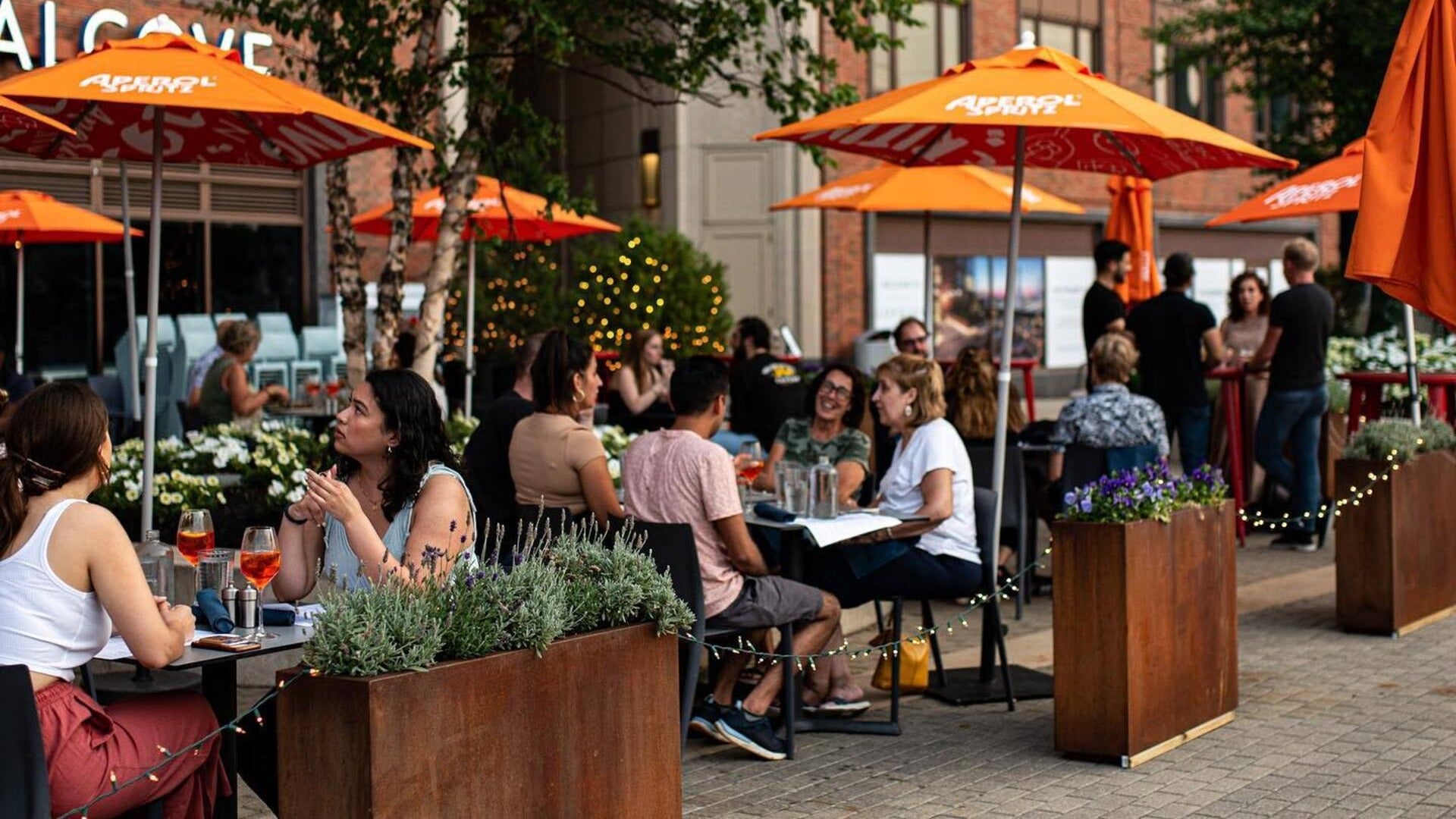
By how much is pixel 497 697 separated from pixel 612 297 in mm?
17269

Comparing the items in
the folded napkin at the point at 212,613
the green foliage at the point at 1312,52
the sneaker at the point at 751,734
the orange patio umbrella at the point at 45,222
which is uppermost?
the green foliage at the point at 1312,52

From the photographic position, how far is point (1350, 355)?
14203 mm

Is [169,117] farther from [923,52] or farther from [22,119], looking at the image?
[923,52]

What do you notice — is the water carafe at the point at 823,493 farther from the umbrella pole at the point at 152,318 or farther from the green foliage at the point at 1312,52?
the green foliage at the point at 1312,52

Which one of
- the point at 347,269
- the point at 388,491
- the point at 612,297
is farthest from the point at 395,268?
the point at 612,297

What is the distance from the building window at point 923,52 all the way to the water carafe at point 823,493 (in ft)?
65.4

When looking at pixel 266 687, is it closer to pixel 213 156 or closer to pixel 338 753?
pixel 213 156

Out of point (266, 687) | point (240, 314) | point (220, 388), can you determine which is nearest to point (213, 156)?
point (266, 687)

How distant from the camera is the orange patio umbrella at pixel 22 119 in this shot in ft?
19.2

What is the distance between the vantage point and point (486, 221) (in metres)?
13.2

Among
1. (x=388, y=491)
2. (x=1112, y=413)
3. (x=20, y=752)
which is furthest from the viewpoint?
(x=1112, y=413)

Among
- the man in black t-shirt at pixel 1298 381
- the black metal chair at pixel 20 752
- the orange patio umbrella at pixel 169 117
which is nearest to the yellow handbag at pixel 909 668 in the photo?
the orange patio umbrella at pixel 169 117

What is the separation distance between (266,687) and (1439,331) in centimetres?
1657

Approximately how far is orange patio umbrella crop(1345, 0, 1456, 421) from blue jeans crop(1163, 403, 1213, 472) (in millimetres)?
6680
